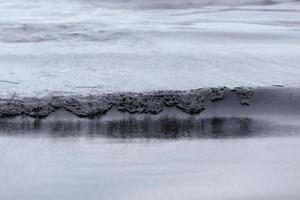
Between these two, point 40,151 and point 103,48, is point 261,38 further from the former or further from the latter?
point 40,151

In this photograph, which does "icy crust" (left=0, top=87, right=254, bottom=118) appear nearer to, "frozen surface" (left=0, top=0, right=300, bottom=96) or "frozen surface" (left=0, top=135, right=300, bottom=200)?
"frozen surface" (left=0, top=0, right=300, bottom=96)

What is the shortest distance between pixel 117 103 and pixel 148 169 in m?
1.35

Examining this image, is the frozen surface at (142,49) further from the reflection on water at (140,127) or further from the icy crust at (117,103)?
the reflection on water at (140,127)

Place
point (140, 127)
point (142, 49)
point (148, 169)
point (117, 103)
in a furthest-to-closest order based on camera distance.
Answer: point (142, 49), point (117, 103), point (140, 127), point (148, 169)

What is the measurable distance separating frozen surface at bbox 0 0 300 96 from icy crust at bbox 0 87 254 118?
0.68 ft

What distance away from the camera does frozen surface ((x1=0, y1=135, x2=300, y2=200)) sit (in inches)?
151

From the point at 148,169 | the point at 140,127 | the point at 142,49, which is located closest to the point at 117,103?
the point at 140,127

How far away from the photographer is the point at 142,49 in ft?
26.1

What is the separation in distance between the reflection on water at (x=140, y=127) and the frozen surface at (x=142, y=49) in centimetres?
64

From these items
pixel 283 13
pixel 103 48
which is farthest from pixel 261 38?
pixel 283 13

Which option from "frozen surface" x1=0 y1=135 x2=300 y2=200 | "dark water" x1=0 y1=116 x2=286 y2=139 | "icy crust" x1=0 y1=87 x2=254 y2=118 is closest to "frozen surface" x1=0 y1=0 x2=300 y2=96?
"icy crust" x1=0 y1=87 x2=254 y2=118

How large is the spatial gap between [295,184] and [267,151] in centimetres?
63

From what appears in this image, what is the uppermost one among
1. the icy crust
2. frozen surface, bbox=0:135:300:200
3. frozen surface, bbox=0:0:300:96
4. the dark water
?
frozen surface, bbox=0:0:300:96

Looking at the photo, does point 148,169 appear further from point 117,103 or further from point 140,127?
point 117,103
